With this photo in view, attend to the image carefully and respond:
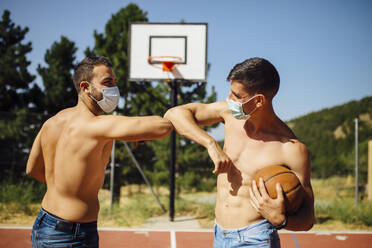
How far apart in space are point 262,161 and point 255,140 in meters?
0.18

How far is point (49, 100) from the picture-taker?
53.5ft

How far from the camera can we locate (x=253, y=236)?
2.25 metres

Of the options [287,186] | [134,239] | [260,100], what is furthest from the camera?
[134,239]

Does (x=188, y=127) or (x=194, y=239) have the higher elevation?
(x=188, y=127)

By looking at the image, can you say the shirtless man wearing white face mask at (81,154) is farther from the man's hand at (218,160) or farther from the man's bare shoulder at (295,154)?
the man's bare shoulder at (295,154)

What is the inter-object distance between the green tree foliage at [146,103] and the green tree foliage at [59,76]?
62.1 inches

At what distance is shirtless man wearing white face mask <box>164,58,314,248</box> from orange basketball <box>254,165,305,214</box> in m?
0.05

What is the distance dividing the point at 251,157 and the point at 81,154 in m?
1.25

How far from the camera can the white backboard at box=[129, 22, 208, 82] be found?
8.11 metres

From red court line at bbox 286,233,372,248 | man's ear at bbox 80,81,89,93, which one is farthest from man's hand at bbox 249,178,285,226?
red court line at bbox 286,233,372,248

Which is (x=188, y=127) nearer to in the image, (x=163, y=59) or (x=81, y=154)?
(x=81, y=154)

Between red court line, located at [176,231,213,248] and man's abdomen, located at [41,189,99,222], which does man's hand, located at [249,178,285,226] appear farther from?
red court line, located at [176,231,213,248]

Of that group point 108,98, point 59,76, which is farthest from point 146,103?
point 108,98

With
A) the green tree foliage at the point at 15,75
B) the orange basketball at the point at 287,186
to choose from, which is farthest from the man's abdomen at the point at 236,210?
the green tree foliage at the point at 15,75
